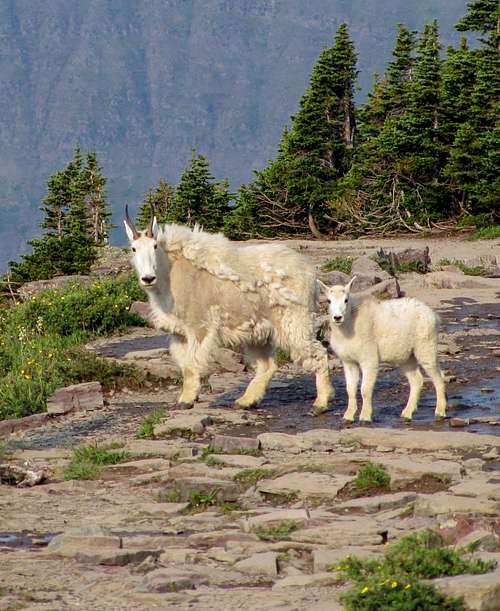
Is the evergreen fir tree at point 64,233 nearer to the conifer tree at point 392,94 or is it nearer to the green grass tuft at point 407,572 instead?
the conifer tree at point 392,94

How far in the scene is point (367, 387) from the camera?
42.3ft

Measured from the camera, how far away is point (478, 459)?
10727 mm

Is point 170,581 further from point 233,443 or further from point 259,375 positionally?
point 259,375

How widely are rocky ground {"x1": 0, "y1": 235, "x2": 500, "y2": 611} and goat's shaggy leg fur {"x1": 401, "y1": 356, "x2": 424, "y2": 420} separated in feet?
0.52

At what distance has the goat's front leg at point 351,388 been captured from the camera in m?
13.0

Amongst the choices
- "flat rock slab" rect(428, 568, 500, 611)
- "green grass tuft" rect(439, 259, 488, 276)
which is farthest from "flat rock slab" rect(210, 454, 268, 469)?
"green grass tuft" rect(439, 259, 488, 276)

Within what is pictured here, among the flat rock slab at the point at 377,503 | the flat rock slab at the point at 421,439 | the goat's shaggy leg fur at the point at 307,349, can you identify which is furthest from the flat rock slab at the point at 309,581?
the goat's shaggy leg fur at the point at 307,349

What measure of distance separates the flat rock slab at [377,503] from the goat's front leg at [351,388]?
346 centimetres

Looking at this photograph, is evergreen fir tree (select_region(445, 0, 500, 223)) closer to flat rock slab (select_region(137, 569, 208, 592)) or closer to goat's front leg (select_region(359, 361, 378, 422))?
goat's front leg (select_region(359, 361, 378, 422))

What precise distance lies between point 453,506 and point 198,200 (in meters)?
38.4

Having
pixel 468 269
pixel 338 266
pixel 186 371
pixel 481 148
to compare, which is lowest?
pixel 186 371

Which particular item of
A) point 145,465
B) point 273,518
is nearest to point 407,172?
point 145,465

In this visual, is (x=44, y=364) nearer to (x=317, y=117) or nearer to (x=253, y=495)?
(x=253, y=495)

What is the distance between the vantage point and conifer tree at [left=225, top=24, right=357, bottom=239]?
4106cm
